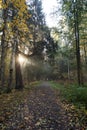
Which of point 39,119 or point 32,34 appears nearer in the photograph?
point 39,119

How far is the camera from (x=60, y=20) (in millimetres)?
22094

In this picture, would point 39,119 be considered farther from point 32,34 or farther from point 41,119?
point 32,34

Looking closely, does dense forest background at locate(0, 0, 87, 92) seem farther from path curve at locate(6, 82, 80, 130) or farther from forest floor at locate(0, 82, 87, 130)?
path curve at locate(6, 82, 80, 130)

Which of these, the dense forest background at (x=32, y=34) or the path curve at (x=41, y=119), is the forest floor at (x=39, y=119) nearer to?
the path curve at (x=41, y=119)

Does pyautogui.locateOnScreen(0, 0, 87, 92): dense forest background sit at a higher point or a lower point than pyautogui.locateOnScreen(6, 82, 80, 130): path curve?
higher

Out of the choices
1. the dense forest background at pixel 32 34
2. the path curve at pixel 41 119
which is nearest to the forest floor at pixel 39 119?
the path curve at pixel 41 119

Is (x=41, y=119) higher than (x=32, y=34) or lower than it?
lower

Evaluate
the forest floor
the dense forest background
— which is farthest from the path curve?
the dense forest background

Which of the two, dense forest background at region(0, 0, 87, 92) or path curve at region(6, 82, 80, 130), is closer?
path curve at region(6, 82, 80, 130)

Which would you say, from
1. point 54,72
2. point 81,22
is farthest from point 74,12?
point 54,72

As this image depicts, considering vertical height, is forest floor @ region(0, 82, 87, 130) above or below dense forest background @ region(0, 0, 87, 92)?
below

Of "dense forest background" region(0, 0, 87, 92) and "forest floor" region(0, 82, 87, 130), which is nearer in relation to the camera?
"forest floor" region(0, 82, 87, 130)

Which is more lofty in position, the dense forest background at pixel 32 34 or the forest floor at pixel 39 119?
the dense forest background at pixel 32 34

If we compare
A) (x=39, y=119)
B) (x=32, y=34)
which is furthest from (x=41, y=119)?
(x=32, y=34)
